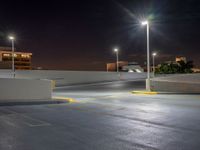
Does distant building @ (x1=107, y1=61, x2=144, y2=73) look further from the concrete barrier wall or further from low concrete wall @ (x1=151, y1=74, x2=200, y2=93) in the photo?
low concrete wall @ (x1=151, y1=74, x2=200, y2=93)

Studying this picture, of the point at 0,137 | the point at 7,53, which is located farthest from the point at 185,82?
the point at 7,53

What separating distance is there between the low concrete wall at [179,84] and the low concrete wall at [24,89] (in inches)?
535

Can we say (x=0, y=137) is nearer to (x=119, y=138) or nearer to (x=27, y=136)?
(x=27, y=136)

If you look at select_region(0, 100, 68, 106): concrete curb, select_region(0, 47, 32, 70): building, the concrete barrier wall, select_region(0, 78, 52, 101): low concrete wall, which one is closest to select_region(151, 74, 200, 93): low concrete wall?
select_region(0, 100, 68, 106): concrete curb

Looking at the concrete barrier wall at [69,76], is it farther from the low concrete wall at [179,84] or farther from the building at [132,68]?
the building at [132,68]

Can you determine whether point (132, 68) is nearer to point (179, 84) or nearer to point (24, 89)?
point (179, 84)

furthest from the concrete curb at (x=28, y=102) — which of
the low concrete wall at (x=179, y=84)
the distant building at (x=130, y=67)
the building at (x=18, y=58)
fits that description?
the building at (x=18, y=58)

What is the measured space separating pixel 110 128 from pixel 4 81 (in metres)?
8.63

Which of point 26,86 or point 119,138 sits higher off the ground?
point 26,86

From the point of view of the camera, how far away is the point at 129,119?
379 inches

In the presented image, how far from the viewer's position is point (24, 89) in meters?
15.1

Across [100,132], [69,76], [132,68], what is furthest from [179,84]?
[132,68]

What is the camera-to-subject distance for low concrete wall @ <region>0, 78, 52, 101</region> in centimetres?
1438

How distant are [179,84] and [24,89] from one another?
51.9 ft
